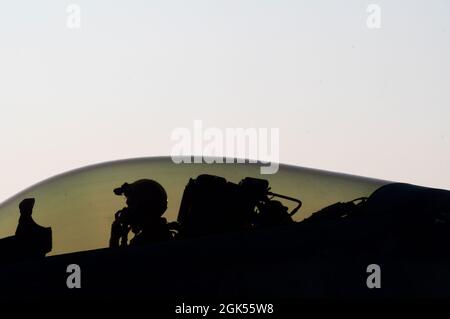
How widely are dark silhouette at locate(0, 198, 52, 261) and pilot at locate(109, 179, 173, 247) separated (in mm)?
567

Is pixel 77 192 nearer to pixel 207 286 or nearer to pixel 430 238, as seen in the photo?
pixel 207 286

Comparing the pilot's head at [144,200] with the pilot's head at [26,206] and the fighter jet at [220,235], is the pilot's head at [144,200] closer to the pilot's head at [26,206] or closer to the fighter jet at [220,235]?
the fighter jet at [220,235]

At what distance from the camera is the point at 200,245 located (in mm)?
7152

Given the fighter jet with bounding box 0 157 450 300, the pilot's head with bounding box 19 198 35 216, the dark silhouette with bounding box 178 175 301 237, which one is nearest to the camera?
the fighter jet with bounding box 0 157 450 300

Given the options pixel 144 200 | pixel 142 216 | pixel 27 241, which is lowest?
pixel 27 241

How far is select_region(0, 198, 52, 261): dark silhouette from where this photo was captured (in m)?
7.36

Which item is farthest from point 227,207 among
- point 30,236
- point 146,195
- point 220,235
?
point 30,236

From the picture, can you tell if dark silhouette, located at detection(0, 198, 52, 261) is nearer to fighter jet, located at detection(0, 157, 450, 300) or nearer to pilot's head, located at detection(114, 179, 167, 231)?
fighter jet, located at detection(0, 157, 450, 300)

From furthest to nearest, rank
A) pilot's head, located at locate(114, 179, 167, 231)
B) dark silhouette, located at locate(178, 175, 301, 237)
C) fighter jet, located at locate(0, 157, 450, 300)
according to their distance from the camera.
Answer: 1. pilot's head, located at locate(114, 179, 167, 231)
2. dark silhouette, located at locate(178, 175, 301, 237)
3. fighter jet, located at locate(0, 157, 450, 300)

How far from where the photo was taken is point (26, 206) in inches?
305

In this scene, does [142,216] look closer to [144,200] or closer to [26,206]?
[144,200]

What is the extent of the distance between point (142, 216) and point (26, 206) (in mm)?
1054

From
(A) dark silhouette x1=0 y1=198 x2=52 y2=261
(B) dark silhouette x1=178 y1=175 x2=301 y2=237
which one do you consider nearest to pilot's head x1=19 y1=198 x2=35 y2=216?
(A) dark silhouette x1=0 y1=198 x2=52 y2=261
